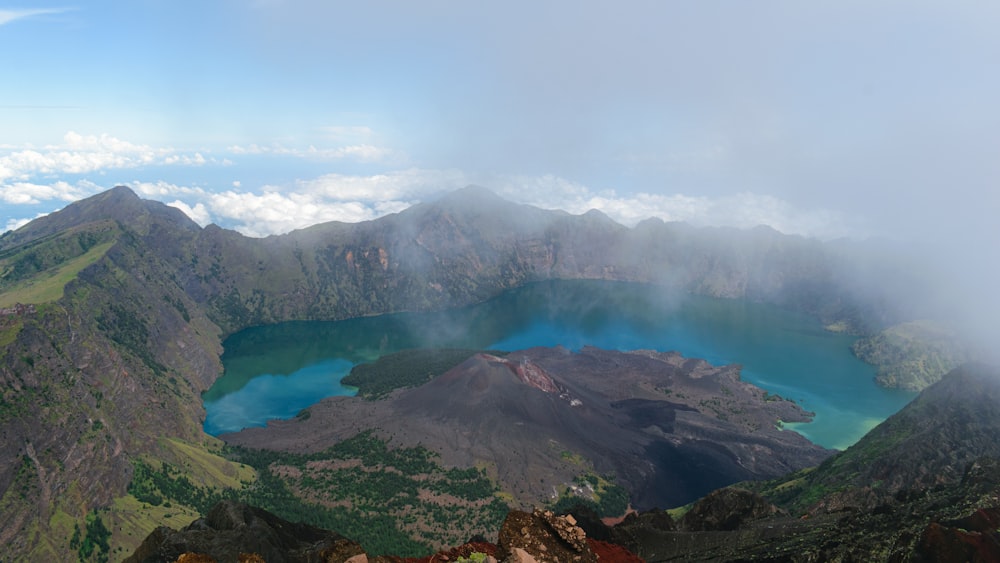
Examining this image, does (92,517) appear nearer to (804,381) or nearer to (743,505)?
(743,505)

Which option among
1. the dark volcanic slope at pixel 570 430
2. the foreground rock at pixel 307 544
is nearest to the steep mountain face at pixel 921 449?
the dark volcanic slope at pixel 570 430

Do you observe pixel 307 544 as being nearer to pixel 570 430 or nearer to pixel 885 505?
pixel 885 505

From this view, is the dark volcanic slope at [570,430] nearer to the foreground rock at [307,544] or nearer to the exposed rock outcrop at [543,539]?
the foreground rock at [307,544]

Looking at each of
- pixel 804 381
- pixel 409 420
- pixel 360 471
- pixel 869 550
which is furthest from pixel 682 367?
pixel 869 550

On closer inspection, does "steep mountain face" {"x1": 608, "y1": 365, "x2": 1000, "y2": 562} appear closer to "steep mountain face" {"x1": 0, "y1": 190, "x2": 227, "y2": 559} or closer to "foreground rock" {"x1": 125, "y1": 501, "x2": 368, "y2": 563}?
"foreground rock" {"x1": 125, "y1": 501, "x2": 368, "y2": 563}

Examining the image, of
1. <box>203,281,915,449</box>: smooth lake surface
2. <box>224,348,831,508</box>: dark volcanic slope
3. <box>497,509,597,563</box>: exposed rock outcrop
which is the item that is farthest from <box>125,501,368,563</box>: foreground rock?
<box>203,281,915,449</box>: smooth lake surface
